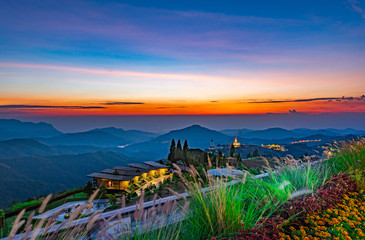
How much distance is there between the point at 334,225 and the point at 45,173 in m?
126

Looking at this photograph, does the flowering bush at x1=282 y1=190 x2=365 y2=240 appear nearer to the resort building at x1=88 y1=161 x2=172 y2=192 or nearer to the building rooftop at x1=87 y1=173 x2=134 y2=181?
the resort building at x1=88 y1=161 x2=172 y2=192

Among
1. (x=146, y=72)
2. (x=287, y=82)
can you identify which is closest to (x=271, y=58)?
(x=287, y=82)

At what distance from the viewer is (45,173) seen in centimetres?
11038

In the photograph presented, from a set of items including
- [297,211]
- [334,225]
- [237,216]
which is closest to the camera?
[237,216]

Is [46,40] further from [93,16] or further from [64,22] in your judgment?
[93,16]

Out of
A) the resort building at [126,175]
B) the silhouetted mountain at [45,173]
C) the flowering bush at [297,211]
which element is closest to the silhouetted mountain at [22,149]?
the silhouetted mountain at [45,173]

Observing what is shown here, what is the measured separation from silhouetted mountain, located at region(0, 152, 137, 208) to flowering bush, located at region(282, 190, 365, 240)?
320ft

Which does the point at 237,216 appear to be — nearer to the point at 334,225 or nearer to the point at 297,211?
the point at 297,211

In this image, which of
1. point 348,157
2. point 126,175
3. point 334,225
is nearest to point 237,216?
point 334,225

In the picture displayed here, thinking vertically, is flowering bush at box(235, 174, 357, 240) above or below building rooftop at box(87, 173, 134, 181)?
above

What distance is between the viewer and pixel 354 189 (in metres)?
5.72

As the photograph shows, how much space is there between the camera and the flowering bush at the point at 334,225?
3.41m

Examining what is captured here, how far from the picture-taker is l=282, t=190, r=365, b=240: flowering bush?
3.41 metres

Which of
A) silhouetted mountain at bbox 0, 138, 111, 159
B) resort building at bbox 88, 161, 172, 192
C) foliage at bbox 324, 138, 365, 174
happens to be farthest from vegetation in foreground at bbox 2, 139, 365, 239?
silhouetted mountain at bbox 0, 138, 111, 159
